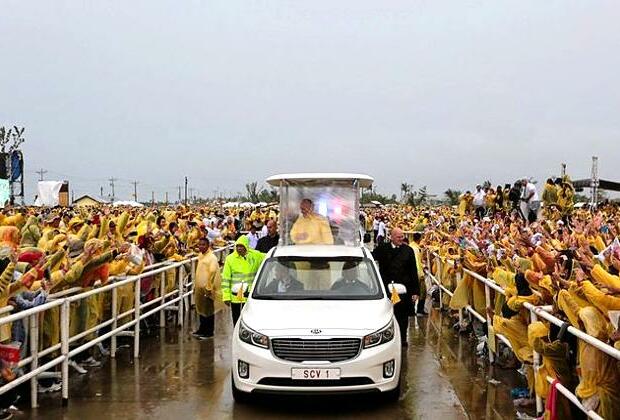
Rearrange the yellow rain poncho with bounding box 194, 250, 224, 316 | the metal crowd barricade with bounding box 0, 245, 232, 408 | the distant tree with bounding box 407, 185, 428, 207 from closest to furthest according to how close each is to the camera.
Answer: the metal crowd barricade with bounding box 0, 245, 232, 408, the yellow rain poncho with bounding box 194, 250, 224, 316, the distant tree with bounding box 407, 185, 428, 207

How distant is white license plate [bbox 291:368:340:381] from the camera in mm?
6469

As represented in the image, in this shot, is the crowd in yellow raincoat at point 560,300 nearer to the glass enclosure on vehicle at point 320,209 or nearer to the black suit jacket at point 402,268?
the black suit jacket at point 402,268

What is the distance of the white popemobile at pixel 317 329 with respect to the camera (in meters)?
6.51

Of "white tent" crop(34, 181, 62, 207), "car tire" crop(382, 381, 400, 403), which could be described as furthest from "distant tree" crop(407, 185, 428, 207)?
"car tire" crop(382, 381, 400, 403)

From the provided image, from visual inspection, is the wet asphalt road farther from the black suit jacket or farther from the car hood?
the black suit jacket

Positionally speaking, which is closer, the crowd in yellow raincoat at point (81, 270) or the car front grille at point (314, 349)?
the crowd in yellow raincoat at point (81, 270)

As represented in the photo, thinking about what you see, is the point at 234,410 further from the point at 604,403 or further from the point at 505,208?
the point at 505,208

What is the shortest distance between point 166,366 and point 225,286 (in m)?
1.60

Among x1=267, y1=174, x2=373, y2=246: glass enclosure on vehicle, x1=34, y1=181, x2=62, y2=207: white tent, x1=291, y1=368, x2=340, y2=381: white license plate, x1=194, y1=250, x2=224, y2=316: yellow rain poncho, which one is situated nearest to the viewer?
x1=291, y1=368, x2=340, y2=381: white license plate

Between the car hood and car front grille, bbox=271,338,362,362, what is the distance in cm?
7

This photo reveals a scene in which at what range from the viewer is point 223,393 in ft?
24.2

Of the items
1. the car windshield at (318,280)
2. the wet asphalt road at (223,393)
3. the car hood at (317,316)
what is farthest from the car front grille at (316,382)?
the car windshield at (318,280)

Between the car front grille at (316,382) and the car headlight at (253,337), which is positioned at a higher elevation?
the car headlight at (253,337)

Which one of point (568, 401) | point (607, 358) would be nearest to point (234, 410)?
point (568, 401)
